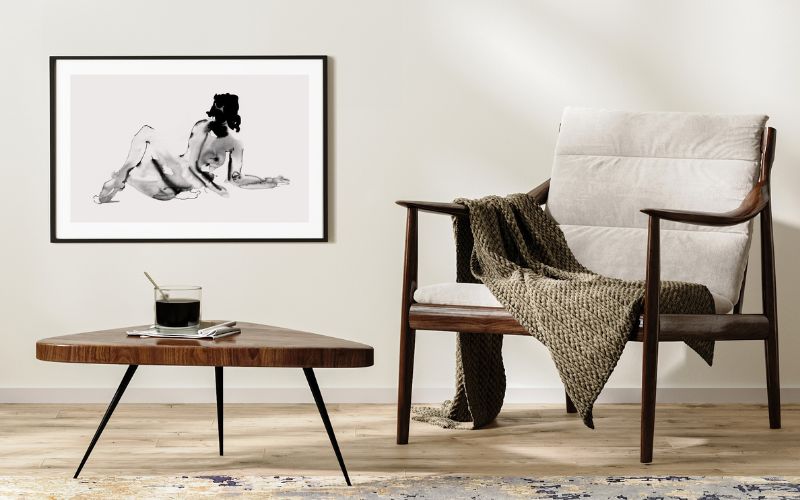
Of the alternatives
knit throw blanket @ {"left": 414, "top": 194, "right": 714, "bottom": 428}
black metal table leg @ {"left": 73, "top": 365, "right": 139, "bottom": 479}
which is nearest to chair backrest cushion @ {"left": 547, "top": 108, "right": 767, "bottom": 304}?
knit throw blanket @ {"left": 414, "top": 194, "right": 714, "bottom": 428}

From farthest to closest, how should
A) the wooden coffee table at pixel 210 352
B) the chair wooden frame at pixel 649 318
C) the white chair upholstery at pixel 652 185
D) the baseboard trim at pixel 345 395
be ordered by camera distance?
the baseboard trim at pixel 345 395 < the white chair upholstery at pixel 652 185 < the chair wooden frame at pixel 649 318 < the wooden coffee table at pixel 210 352

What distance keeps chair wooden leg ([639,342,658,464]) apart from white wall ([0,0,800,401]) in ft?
2.77

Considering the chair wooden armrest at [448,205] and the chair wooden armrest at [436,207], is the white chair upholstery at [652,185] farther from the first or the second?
the chair wooden armrest at [436,207]

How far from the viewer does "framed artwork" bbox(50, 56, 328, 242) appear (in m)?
2.93

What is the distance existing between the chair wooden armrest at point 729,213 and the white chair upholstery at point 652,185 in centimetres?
13

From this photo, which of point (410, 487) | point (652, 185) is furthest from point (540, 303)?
point (652, 185)

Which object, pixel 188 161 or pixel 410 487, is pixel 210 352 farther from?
pixel 188 161

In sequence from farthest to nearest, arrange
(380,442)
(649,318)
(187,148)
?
(187,148) → (380,442) → (649,318)

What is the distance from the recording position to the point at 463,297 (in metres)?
2.23

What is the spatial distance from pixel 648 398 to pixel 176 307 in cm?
109

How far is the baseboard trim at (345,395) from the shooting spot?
2.93m

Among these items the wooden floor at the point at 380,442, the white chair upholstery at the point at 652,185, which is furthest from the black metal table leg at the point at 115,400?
the white chair upholstery at the point at 652,185

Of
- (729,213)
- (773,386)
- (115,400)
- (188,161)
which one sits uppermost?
(188,161)

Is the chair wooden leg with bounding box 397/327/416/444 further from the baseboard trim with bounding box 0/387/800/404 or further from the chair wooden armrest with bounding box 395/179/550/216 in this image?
the baseboard trim with bounding box 0/387/800/404
